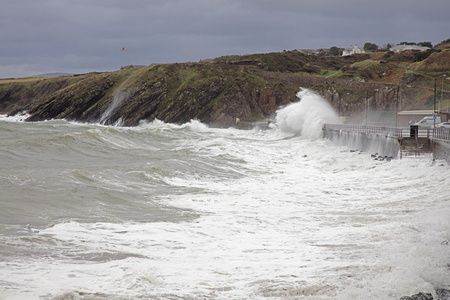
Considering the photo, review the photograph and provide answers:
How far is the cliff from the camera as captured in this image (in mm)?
82812

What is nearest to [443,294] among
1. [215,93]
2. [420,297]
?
[420,297]

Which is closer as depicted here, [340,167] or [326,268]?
[326,268]

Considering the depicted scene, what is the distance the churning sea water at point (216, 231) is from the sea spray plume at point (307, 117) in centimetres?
2952

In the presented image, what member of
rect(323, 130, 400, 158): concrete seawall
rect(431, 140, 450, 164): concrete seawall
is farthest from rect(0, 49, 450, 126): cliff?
rect(431, 140, 450, 164): concrete seawall

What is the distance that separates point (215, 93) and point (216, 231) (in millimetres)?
75420

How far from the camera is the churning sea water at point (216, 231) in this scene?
25.7 ft

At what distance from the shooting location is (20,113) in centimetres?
10206

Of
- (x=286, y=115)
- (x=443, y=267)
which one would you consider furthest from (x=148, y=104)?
(x=443, y=267)

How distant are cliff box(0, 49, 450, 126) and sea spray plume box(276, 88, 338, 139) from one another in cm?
1829

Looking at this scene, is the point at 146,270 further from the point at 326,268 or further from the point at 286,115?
the point at 286,115

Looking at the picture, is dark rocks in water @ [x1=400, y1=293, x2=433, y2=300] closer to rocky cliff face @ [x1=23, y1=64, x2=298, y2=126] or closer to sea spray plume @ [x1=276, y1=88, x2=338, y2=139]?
sea spray plume @ [x1=276, y1=88, x2=338, y2=139]

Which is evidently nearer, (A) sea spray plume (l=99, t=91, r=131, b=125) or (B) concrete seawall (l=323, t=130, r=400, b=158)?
(B) concrete seawall (l=323, t=130, r=400, b=158)

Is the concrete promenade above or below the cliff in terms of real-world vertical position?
below

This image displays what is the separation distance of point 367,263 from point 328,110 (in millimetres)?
55290
